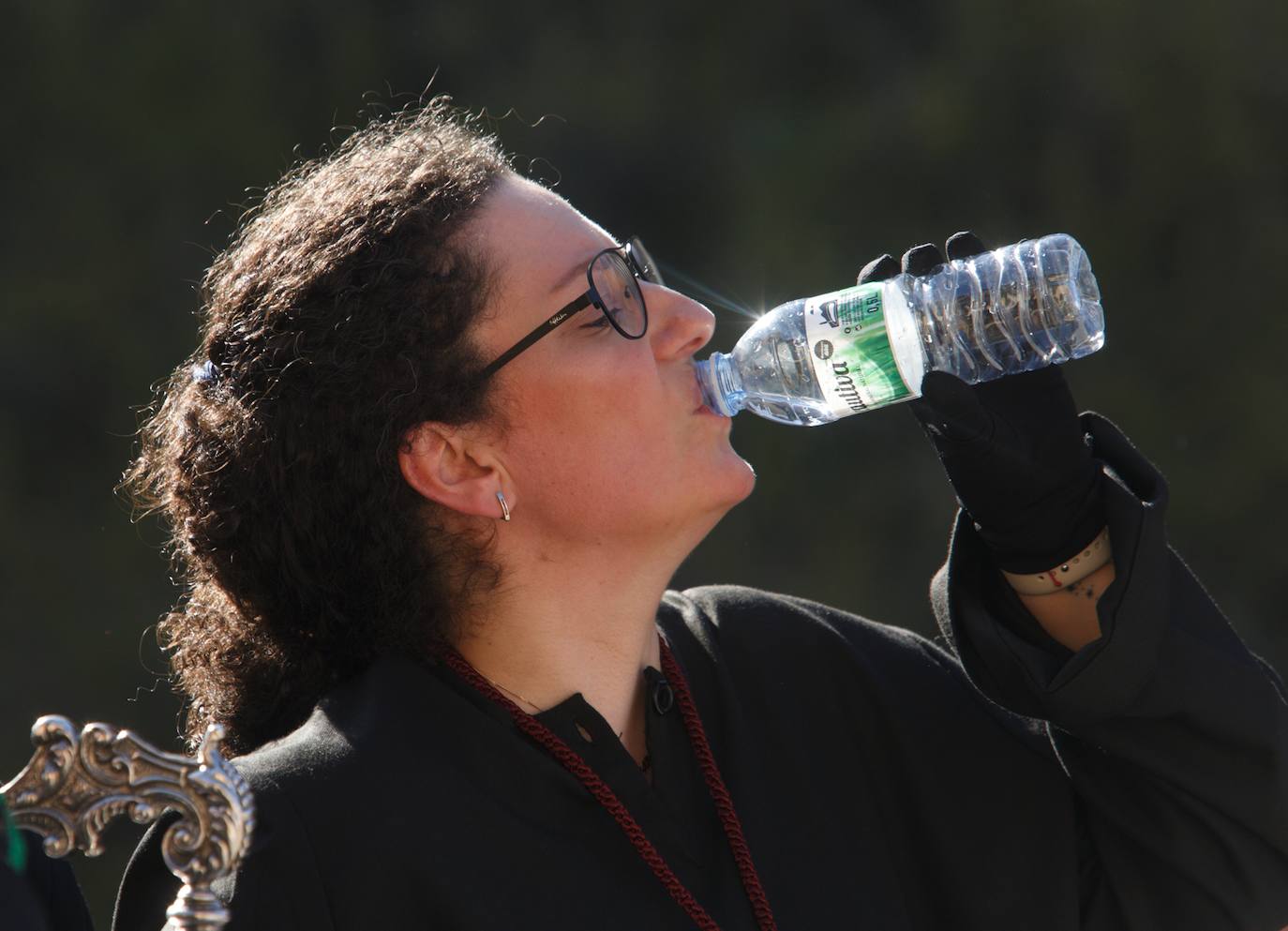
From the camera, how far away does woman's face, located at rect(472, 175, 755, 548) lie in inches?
69.1

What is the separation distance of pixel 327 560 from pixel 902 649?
840mm

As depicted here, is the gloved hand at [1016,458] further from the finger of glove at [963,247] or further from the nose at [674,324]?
the nose at [674,324]

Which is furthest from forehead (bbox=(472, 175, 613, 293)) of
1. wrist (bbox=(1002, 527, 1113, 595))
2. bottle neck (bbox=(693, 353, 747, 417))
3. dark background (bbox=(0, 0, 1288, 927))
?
dark background (bbox=(0, 0, 1288, 927))

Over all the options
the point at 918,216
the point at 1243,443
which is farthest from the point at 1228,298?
the point at 918,216

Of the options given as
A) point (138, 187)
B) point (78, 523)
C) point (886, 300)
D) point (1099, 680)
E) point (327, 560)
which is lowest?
point (1099, 680)

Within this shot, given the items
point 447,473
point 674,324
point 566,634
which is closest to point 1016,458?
point 674,324

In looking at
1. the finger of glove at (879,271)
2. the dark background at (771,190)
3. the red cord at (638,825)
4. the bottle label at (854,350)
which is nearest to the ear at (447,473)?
the red cord at (638,825)

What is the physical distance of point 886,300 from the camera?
6.07 ft

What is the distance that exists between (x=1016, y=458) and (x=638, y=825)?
0.66 meters

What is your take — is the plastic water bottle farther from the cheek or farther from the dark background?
the dark background

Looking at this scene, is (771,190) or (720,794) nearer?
(720,794)

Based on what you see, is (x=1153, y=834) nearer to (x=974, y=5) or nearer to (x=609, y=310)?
(x=609, y=310)

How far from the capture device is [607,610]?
5.90 ft

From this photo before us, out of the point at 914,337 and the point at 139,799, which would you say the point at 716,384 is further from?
the point at 139,799
